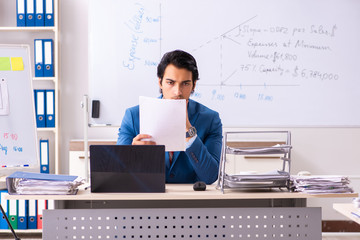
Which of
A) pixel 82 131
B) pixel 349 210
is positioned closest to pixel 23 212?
pixel 82 131

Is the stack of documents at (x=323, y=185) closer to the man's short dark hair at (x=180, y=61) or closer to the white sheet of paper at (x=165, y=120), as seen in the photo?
the white sheet of paper at (x=165, y=120)

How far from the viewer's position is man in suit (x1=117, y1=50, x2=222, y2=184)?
2123 mm

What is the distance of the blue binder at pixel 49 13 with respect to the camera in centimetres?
373

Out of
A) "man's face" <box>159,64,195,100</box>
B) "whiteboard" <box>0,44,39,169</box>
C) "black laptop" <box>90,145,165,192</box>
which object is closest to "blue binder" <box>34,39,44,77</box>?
"whiteboard" <box>0,44,39,169</box>

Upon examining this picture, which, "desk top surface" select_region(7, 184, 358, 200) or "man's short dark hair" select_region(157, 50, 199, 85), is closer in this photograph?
"desk top surface" select_region(7, 184, 358, 200)

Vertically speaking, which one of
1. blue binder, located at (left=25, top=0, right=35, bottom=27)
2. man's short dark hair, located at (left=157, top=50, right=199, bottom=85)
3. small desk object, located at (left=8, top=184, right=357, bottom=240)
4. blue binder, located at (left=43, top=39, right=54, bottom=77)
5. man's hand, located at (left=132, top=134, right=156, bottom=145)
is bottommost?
small desk object, located at (left=8, top=184, right=357, bottom=240)

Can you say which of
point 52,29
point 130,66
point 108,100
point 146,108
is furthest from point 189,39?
point 146,108

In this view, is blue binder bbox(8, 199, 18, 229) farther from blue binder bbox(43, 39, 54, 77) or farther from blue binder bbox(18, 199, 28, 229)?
blue binder bbox(43, 39, 54, 77)

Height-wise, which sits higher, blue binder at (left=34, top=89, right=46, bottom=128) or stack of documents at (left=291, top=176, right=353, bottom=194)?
blue binder at (left=34, top=89, right=46, bottom=128)

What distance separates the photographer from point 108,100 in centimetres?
387

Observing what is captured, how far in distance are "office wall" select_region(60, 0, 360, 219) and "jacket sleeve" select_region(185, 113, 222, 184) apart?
172 centimetres

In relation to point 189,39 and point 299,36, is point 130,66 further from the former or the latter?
point 299,36

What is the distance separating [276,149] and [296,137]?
2181 millimetres

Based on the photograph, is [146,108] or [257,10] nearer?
[146,108]
